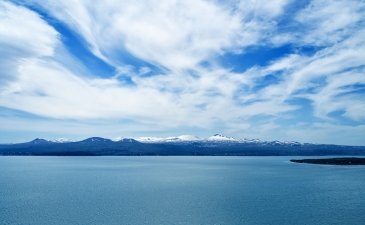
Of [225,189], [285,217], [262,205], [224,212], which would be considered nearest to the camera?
[285,217]

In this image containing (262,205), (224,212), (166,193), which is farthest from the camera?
(166,193)

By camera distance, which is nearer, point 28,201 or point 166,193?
point 28,201

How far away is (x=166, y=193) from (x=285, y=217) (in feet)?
73.8

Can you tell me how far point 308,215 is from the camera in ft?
123

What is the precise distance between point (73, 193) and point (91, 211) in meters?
16.2

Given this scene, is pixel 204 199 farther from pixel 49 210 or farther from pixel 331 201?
pixel 49 210

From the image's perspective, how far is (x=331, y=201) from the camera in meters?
46.3

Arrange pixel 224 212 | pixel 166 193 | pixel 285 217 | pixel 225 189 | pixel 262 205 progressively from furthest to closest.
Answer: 1. pixel 225 189
2. pixel 166 193
3. pixel 262 205
4. pixel 224 212
5. pixel 285 217

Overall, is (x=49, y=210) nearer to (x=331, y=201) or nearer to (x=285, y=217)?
(x=285, y=217)

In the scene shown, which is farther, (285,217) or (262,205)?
(262,205)

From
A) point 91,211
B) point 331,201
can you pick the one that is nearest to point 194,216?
point 91,211

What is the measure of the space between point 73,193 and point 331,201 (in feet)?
129

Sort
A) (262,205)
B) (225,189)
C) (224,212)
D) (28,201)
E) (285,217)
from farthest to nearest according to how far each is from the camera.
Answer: (225,189), (28,201), (262,205), (224,212), (285,217)

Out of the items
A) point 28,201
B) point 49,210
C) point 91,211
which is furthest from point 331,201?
point 28,201
